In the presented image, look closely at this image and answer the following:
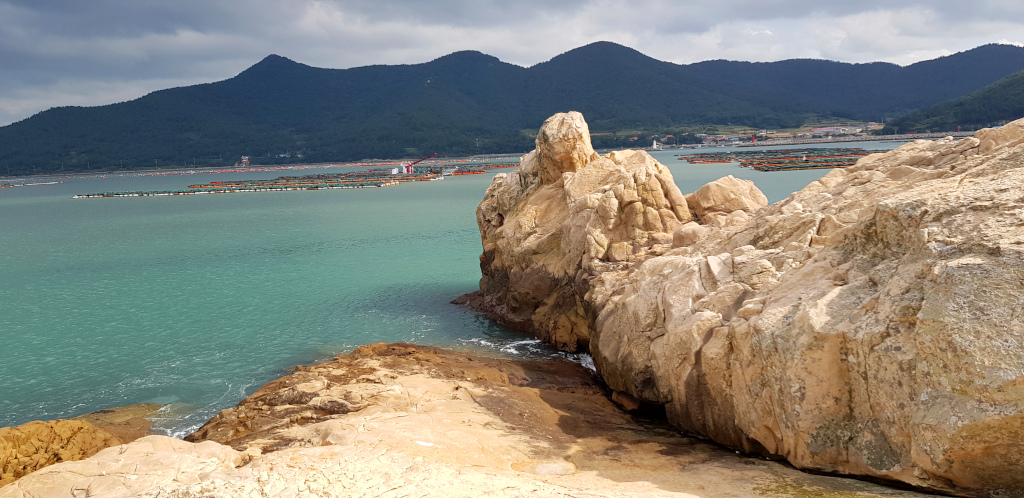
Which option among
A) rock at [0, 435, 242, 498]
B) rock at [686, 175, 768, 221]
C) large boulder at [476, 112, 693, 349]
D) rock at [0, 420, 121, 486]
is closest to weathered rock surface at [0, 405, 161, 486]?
rock at [0, 420, 121, 486]

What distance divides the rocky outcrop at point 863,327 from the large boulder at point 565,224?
3352 mm

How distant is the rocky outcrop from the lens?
729 cm

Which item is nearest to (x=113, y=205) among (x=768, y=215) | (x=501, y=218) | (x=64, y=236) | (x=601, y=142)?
(x=64, y=236)

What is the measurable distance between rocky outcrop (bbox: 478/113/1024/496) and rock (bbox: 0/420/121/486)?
1026 centimetres

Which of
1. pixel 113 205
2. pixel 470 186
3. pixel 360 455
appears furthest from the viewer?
pixel 470 186

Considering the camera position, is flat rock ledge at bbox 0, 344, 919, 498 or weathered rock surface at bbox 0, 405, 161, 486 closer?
flat rock ledge at bbox 0, 344, 919, 498

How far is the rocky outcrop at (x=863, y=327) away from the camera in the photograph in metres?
7.29

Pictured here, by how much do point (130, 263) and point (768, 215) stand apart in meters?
35.1

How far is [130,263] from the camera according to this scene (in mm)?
36438

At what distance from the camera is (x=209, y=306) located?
25.5 m

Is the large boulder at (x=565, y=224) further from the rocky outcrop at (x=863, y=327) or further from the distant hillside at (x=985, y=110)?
the distant hillside at (x=985, y=110)

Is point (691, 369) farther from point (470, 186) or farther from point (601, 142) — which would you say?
point (601, 142)

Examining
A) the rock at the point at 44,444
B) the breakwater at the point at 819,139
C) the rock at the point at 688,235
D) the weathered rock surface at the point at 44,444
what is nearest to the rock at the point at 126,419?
the weathered rock surface at the point at 44,444

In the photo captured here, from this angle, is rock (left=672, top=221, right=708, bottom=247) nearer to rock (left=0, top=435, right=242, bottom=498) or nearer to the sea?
the sea
